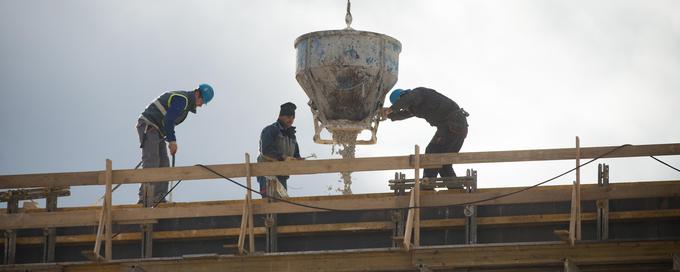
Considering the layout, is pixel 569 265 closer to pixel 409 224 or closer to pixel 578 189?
pixel 578 189

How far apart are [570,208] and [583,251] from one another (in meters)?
1.09

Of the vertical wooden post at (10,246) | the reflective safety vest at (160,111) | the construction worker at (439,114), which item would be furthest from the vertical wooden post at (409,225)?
the vertical wooden post at (10,246)

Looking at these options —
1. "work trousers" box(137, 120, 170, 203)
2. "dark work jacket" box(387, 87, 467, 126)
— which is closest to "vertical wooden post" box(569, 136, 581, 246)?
"dark work jacket" box(387, 87, 467, 126)

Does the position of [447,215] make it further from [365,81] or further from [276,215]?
[365,81]

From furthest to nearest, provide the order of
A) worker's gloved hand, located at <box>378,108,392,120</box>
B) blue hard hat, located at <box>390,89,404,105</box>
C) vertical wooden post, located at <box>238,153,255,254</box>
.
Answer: blue hard hat, located at <box>390,89,404,105</box>, worker's gloved hand, located at <box>378,108,392,120</box>, vertical wooden post, located at <box>238,153,255,254</box>

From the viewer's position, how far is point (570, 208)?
67.4ft

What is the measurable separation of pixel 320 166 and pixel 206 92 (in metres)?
3.74

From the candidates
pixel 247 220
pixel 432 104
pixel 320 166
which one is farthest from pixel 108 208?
pixel 432 104

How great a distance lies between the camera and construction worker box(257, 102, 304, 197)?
23.3 m

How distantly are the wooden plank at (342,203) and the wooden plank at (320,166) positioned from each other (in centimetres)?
39

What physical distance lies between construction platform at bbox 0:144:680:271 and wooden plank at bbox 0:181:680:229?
13 mm

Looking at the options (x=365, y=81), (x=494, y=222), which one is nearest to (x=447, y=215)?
(x=494, y=222)

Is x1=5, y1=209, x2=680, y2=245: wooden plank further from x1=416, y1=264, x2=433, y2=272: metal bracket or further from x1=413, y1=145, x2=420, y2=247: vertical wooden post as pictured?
x1=416, y1=264, x2=433, y2=272: metal bracket

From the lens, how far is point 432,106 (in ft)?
77.3
